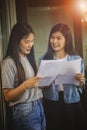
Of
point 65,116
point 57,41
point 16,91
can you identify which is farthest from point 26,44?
point 65,116

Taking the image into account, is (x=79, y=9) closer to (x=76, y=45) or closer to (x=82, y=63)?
(x=76, y=45)

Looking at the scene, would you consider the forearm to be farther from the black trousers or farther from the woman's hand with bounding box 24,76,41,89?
the black trousers

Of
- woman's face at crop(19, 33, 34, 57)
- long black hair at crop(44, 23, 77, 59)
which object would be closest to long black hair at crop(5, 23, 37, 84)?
woman's face at crop(19, 33, 34, 57)

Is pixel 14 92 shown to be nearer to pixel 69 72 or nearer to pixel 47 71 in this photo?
pixel 47 71

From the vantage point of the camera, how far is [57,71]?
1.70 metres

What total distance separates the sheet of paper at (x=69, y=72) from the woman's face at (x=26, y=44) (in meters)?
0.28

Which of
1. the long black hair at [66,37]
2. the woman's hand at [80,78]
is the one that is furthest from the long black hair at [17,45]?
the woman's hand at [80,78]

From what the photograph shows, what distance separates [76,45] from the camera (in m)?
1.71

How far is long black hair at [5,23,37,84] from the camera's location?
5.51 feet

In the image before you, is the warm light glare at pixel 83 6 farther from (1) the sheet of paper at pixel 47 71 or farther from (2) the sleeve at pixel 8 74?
(2) the sleeve at pixel 8 74

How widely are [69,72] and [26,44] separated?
0.36 m

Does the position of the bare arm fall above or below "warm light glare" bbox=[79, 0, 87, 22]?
below

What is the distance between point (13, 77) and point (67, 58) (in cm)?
40

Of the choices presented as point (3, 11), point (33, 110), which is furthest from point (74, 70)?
point (3, 11)
